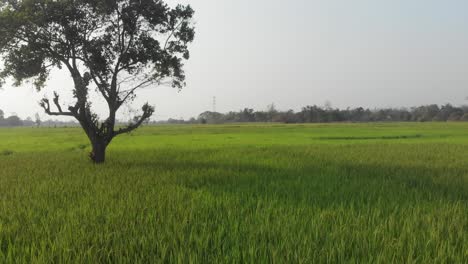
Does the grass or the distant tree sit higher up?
the distant tree

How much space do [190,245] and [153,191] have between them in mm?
3697

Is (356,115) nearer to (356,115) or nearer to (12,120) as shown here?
(356,115)

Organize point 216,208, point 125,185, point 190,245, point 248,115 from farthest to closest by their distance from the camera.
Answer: point 248,115
point 125,185
point 216,208
point 190,245

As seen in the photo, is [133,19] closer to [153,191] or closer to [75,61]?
[75,61]

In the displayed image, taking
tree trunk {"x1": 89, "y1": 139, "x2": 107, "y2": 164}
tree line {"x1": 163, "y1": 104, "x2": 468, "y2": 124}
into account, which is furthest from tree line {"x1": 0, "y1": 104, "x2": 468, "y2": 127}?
tree trunk {"x1": 89, "y1": 139, "x2": 107, "y2": 164}

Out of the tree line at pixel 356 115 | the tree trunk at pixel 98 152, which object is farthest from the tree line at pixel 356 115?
the tree trunk at pixel 98 152

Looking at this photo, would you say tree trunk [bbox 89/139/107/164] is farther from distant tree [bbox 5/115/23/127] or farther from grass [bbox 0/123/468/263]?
distant tree [bbox 5/115/23/127]

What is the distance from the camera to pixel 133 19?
1568cm

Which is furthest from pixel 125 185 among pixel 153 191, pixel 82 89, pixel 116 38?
pixel 116 38

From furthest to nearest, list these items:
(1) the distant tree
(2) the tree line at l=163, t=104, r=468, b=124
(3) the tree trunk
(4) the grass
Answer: (1) the distant tree
(2) the tree line at l=163, t=104, r=468, b=124
(3) the tree trunk
(4) the grass

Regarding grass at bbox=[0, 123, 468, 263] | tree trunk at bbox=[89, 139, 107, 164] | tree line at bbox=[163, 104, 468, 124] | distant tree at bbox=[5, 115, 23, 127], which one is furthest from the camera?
distant tree at bbox=[5, 115, 23, 127]

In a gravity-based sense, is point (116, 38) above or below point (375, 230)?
above

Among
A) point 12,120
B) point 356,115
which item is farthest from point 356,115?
point 12,120

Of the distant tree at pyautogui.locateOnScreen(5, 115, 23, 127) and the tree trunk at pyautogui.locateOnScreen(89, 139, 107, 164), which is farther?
the distant tree at pyautogui.locateOnScreen(5, 115, 23, 127)
